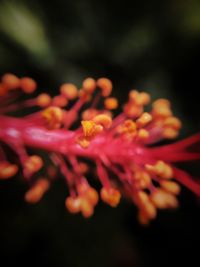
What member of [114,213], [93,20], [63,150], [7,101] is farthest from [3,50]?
[114,213]

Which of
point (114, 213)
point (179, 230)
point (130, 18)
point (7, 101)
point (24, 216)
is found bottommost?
point (179, 230)

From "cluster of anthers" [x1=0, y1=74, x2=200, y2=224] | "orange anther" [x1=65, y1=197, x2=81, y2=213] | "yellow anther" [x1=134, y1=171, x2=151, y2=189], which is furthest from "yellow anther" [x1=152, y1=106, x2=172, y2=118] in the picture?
"orange anther" [x1=65, y1=197, x2=81, y2=213]

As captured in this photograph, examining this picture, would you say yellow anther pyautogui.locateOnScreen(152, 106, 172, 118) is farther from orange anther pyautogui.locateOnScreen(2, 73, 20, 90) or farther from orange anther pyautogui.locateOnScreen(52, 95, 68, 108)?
orange anther pyautogui.locateOnScreen(2, 73, 20, 90)

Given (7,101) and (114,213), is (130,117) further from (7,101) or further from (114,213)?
(114,213)

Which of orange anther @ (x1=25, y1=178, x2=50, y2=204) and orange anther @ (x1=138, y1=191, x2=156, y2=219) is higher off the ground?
orange anther @ (x1=25, y1=178, x2=50, y2=204)

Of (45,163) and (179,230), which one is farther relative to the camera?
(179,230)

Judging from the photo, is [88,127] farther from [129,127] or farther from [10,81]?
[10,81]
